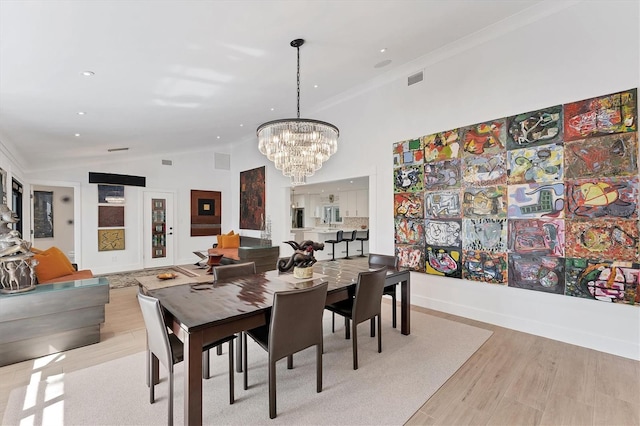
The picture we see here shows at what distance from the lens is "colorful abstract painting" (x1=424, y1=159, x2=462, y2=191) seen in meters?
3.99

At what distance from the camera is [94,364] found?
2.70 metres

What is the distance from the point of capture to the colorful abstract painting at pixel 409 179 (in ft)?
14.3

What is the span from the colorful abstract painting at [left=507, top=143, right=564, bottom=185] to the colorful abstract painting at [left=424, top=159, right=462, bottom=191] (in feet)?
2.02

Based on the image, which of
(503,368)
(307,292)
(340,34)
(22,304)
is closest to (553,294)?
(503,368)

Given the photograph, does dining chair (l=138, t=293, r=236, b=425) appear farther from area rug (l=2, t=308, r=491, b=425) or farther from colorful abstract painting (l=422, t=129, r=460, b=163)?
colorful abstract painting (l=422, t=129, r=460, b=163)

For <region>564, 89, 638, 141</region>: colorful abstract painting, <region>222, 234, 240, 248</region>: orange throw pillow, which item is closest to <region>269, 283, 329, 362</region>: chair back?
<region>564, 89, 638, 141</region>: colorful abstract painting

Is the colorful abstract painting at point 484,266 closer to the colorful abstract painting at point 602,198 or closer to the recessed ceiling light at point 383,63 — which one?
the colorful abstract painting at point 602,198

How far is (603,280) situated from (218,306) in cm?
367

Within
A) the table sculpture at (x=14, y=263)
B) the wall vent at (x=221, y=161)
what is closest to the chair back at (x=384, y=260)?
the table sculpture at (x=14, y=263)

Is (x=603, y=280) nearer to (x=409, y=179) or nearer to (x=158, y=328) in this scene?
(x=409, y=179)

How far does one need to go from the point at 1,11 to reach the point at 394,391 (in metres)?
3.98

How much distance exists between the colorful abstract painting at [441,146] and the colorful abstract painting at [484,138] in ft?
0.34

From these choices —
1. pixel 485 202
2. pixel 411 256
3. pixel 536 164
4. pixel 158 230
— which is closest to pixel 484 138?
pixel 536 164

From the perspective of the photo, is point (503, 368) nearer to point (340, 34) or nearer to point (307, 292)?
point (307, 292)
